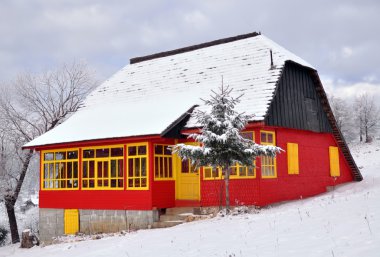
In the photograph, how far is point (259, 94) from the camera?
59.3 feet

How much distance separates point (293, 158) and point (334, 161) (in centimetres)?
492

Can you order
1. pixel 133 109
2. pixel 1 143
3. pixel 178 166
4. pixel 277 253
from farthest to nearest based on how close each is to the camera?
pixel 1 143 < pixel 133 109 < pixel 178 166 < pixel 277 253

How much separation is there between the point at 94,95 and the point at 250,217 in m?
13.7

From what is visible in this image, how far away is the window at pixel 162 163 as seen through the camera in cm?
1855

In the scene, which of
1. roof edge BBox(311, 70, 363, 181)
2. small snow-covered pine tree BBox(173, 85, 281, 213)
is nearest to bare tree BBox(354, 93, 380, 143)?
roof edge BBox(311, 70, 363, 181)

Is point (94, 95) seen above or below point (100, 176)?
above

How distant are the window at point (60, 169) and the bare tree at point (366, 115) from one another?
54035 mm

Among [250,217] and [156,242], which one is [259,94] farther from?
[156,242]

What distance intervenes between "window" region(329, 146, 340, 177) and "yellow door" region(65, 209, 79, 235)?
1221 cm

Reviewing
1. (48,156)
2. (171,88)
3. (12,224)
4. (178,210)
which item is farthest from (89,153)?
(12,224)

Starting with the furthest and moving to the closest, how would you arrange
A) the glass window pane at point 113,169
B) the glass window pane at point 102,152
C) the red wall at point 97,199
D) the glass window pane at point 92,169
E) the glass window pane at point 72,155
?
1. the glass window pane at point 72,155
2. the glass window pane at point 92,169
3. the glass window pane at point 102,152
4. the glass window pane at point 113,169
5. the red wall at point 97,199

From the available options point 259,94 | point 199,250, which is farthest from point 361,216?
point 259,94

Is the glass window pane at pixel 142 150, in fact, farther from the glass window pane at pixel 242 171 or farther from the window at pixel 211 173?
the glass window pane at pixel 242 171

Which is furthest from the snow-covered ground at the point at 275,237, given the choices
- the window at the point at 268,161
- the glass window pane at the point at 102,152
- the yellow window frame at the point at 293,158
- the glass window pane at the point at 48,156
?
the glass window pane at the point at 48,156
